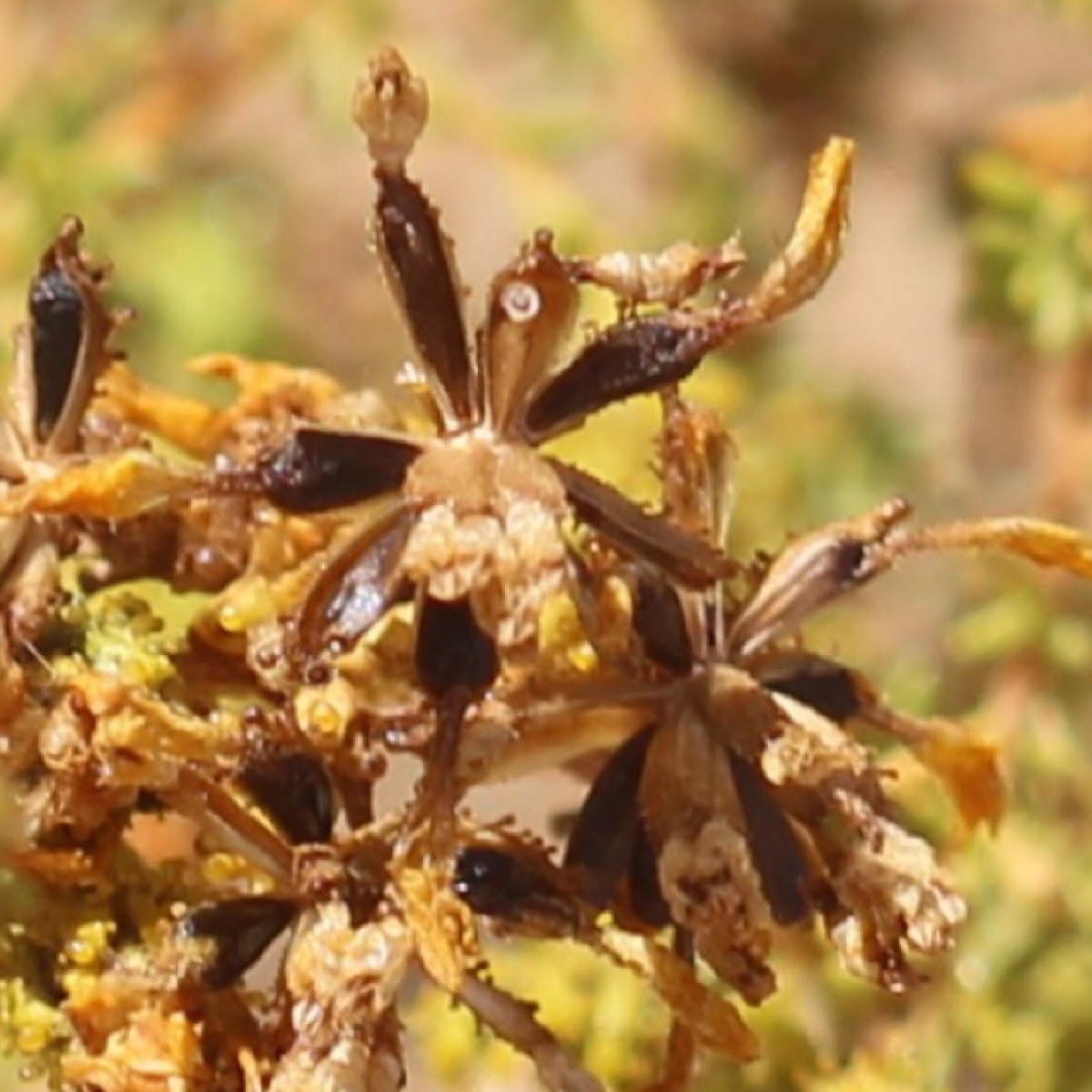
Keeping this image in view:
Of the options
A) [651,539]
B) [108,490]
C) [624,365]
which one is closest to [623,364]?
[624,365]

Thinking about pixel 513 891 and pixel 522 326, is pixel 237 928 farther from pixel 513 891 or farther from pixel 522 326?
pixel 522 326

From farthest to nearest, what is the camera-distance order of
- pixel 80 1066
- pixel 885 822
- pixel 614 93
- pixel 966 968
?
pixel 614 93
pixel 966 968
pixel 885 822
pixel 80 1066

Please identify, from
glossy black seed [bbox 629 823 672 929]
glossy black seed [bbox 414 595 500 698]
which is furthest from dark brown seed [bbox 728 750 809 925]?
glossy black seed [bbox 414 595 500 698]

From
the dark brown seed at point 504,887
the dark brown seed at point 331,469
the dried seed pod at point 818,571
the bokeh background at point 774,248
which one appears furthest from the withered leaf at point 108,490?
the bokeh background at point 774,248

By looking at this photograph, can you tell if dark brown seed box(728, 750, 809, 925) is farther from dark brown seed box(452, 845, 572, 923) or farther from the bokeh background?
the bokeh background

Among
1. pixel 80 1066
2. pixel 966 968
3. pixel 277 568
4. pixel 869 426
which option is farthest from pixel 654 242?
pixel 80 1066

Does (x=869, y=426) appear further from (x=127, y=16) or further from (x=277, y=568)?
(x=277, y=568)

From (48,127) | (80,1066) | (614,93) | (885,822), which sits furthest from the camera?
(614,93)
